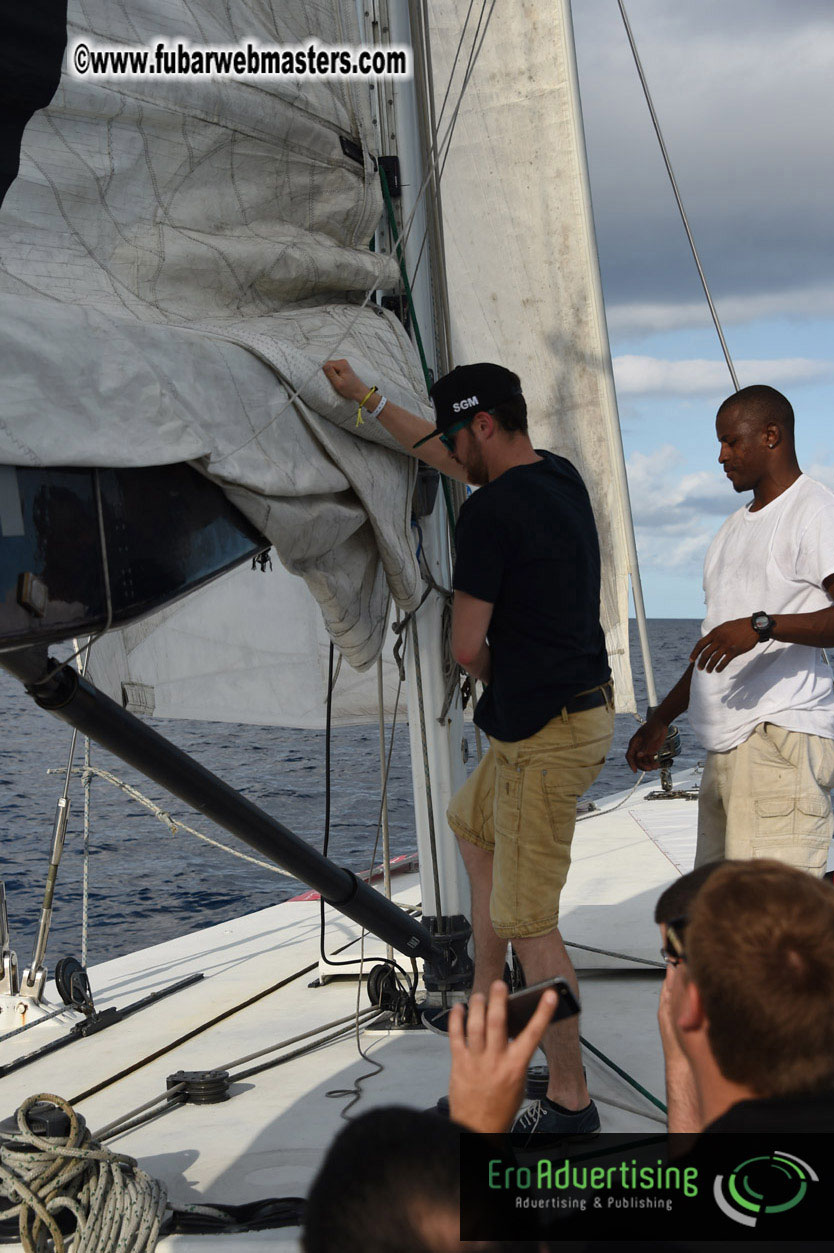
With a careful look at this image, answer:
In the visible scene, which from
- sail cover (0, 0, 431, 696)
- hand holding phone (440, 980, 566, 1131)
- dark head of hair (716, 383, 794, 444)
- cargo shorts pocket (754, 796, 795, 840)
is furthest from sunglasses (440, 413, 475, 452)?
hand holding phone (440, 980, 566, 1131)

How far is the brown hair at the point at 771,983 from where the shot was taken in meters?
1.04

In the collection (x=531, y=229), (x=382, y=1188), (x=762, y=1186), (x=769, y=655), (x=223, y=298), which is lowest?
(x=762, y=1186)

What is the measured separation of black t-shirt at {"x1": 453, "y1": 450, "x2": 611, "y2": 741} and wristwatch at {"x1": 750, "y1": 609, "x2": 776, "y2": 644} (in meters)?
0.34

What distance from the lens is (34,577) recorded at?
1.66 m

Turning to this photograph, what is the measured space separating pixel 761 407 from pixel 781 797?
799 millimetres

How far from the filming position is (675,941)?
4.05 feet

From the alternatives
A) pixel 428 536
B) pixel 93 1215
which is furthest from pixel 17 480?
pixel 428 536

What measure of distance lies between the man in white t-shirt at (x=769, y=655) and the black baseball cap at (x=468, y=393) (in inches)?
18.2

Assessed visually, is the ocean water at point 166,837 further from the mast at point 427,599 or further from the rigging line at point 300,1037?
the mast at point 427,599

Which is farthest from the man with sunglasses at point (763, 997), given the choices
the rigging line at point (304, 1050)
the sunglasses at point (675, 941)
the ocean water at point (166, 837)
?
the ocean water at point (166, 837)

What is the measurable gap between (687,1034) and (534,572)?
4.72ft

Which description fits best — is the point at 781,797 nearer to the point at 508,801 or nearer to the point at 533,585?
the point at 508,801

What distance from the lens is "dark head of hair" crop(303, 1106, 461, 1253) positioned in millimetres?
879

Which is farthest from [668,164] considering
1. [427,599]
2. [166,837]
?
[166,837]
